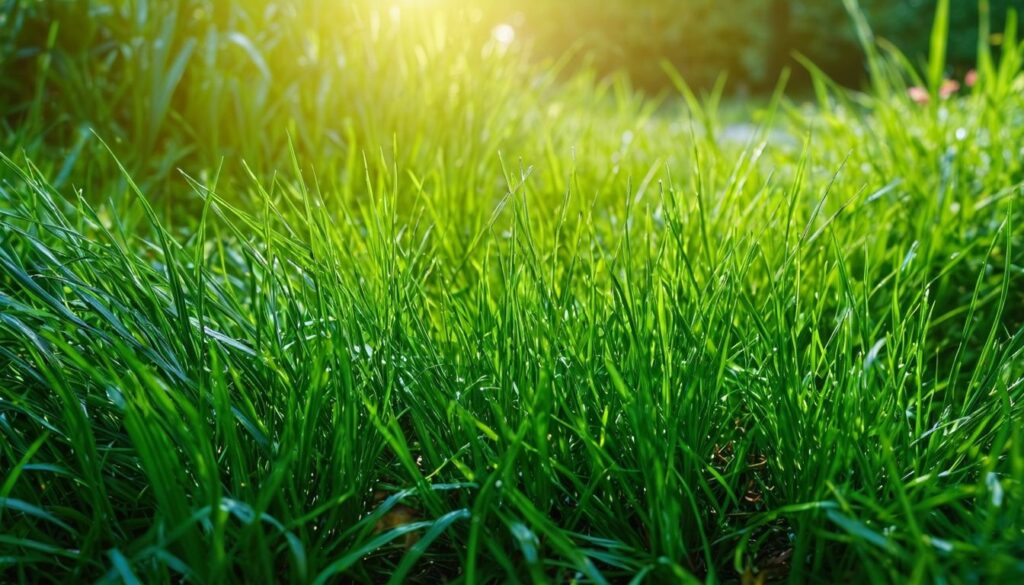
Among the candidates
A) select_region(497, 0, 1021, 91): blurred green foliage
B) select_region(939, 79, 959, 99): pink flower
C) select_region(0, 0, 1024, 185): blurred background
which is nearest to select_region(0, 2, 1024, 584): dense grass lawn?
select_region(0, 0, 1024, 185): blurred background

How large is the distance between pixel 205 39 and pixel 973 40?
41.3 feet

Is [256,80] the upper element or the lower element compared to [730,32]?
upper

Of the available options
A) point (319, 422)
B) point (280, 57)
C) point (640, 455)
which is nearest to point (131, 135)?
point (280, 57)

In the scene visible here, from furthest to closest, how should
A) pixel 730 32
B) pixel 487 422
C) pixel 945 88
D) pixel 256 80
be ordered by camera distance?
pixel 730 32, pixel 945 88, pixel 256 80, pixel 487 422

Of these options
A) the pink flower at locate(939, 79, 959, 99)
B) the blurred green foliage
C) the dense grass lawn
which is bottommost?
the blurred green foliage

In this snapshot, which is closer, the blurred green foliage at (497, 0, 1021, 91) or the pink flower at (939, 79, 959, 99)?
the pink flower at (939, 79, 959, 99)

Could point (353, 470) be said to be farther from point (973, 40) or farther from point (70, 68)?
point (973, 40)

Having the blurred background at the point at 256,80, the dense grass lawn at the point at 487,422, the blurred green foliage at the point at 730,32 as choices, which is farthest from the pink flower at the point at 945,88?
the blurred green foliage at the point at 730,32

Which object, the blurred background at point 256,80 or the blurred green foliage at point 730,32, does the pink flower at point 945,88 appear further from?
the blurred green foliage at point 730,32

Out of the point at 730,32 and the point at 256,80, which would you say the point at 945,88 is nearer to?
the point at 256,80

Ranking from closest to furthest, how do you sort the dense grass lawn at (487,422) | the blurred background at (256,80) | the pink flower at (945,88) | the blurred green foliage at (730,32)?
the dense grass lawn at (487,422) < the blurred background at (256,80) < the pink flower at (945,88) < the blurred green foliage at (730,32)

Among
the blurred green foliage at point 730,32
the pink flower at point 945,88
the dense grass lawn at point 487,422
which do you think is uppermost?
the dense grass lawn at point 487,422

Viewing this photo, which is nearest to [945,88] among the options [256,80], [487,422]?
[256,80]

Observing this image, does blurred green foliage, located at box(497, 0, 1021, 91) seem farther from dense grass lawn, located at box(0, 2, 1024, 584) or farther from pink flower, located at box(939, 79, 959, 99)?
dense grass lawn, located at box(0, 2, 1024, 584)
